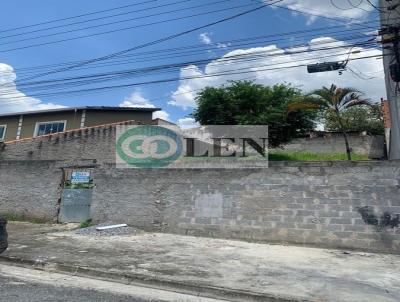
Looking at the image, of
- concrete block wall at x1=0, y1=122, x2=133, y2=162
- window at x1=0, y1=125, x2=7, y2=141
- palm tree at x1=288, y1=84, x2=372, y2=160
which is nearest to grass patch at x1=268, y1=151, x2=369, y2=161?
palm tree at x1=288, y1=84, x2=372, y2=160

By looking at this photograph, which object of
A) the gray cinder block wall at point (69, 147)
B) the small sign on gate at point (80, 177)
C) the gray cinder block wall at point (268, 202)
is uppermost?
the gray cinder block wall at point (69, 147)

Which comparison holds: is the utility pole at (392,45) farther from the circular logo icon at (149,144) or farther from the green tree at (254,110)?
the circular logo icon at (149,144)

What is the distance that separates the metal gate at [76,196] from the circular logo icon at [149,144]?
10.2 feet

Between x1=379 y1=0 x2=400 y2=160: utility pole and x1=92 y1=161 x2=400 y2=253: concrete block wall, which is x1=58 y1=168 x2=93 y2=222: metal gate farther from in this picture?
x1=379 y1=0 x2=400 y2=160: utility pole

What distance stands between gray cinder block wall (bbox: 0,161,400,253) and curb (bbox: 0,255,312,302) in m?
3.66

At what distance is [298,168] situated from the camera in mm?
8422

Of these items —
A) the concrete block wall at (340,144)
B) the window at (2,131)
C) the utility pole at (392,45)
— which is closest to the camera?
the utility pole at (392,45)

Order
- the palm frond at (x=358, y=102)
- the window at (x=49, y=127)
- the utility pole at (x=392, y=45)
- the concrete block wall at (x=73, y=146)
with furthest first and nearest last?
the window at (x=49, y=127)
the concrete block wall at (x=73, y=146)
the palm frond at (x=358, y=102)
the utility pole at (x=392, y=45)

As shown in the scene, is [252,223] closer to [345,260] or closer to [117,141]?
[345,260]

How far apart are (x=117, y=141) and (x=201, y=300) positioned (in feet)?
36.4

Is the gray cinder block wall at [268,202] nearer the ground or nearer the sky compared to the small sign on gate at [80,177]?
nearer the ground

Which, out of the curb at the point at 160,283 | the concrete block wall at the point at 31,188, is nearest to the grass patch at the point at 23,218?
the concrete block wall at the point at 31,188

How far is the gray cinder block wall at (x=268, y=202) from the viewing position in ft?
25.4

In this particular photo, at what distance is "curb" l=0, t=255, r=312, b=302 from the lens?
4.86 m
